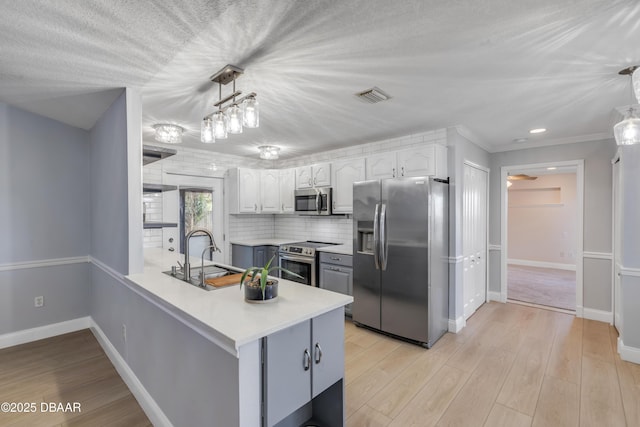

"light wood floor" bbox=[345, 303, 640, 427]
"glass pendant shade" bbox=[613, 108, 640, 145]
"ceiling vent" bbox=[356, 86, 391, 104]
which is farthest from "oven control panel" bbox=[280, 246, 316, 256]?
"glass pendant shade" bbox=[613, 108, 640, 145]

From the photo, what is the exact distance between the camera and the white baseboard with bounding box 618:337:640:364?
2773 millimetres

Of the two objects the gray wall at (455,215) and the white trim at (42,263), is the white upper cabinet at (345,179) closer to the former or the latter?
the gray wall at (455,215)

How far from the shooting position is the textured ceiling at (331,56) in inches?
56.0

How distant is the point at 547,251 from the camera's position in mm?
7398

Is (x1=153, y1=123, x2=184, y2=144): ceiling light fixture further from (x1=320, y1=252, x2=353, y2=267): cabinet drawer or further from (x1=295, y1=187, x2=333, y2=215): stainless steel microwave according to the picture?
(x1=320, y1=252, x2=353, y2=267): cabinet drawer

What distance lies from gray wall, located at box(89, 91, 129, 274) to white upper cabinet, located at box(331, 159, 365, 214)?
256 centimetres

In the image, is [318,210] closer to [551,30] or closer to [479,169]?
[479,169]

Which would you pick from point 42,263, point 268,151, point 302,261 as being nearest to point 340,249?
point 302,261

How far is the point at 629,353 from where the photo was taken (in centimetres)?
281

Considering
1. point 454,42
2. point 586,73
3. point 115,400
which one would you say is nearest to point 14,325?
point 115,400

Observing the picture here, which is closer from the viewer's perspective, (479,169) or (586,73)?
(586,73)

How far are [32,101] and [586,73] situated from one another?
4.62 meters

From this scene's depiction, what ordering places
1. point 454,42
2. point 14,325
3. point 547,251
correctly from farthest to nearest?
point 547,251 → point 14,325 → point 454,42

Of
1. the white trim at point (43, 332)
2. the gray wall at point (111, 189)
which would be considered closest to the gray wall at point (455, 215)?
the gray wall at point (111, 189)
